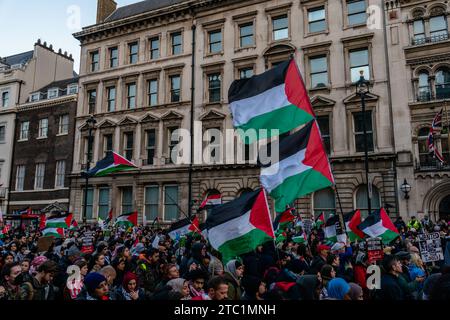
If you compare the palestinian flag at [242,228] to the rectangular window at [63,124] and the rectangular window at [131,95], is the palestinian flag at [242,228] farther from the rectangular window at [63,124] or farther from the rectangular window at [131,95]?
the rectangular window at [63,124]

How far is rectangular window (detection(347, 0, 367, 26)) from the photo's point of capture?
24641mm

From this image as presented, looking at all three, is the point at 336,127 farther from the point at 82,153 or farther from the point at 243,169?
the point at 82,153

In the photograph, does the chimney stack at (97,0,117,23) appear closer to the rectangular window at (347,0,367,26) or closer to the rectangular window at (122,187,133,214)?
the rectangular window at (122,187,133,214)

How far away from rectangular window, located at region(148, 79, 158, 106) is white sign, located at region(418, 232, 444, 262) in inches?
985

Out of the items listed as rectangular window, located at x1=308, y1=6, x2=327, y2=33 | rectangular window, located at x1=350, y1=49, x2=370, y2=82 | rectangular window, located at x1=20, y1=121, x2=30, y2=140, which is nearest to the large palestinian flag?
rectangular window, located at x1=350, y1=49, x2=370, y2=82

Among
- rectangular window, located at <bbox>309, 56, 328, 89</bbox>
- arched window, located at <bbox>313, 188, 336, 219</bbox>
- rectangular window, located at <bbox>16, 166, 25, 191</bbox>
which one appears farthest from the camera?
rectangular window, located at <bbox>16, 166, 25, 191</bbox>

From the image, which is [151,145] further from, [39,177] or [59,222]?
[59,222]

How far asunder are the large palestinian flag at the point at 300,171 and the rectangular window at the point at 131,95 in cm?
2568

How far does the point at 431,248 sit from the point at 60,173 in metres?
31.3

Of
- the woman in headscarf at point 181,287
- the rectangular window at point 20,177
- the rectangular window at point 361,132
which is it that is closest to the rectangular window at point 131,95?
the rectangular window at point 20,177

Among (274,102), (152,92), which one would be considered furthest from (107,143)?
(274,102)

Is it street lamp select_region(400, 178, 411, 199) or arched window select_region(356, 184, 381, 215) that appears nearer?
street lamp select_region(400, 178, 411, 199)

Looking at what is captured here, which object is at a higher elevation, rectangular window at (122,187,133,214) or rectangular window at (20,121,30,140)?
rectangular window at (20,121,30,140)

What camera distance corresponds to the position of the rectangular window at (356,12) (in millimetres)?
24641
